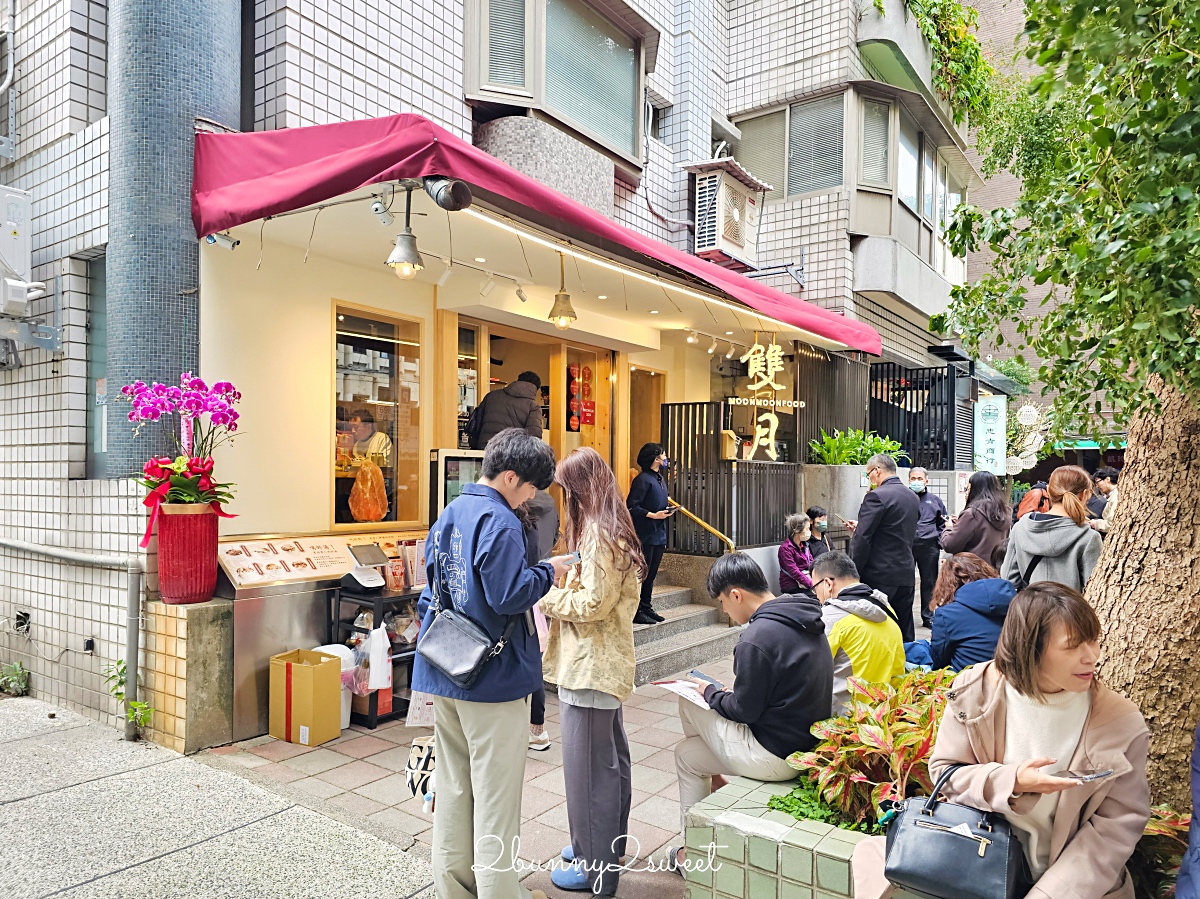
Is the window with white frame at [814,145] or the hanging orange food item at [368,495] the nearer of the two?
the hanging orange food item at [368,495]

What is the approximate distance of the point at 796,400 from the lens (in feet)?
Result: 37.4

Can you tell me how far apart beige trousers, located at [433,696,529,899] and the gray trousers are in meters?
0.37

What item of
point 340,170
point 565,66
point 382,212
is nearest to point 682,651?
point 382,212

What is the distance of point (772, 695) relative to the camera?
11.0 ft

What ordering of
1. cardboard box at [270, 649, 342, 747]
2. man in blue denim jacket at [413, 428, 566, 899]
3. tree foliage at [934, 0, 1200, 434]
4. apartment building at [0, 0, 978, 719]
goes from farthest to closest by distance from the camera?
apartment building at [0, 0, 978, 719] < cardboard box at [270, 649, 342, 747] < man in blue denim jacket at [413, 428, 566, 899] < tree foliage at [934, 0, 1200, 434]

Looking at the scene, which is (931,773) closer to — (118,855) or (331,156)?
(118,855)

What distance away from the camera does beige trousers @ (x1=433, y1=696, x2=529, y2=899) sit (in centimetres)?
307

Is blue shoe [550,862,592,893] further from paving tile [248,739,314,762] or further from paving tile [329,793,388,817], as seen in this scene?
paving tile [248,739,314,762]

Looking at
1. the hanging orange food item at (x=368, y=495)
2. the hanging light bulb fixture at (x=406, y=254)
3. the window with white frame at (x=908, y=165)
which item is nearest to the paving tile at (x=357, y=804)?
the hanging orange food item at (x=368, y=495)

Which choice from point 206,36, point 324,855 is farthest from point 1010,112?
point 324,855

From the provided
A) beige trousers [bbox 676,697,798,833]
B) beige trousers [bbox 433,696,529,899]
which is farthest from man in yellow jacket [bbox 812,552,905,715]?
beige trousers [bbox 433,696,529,899]

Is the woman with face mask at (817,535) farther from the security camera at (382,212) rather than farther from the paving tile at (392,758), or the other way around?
the security camera at (382,212)

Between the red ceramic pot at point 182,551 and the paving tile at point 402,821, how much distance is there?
1901 millimetres

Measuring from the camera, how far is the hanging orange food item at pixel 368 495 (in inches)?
271
